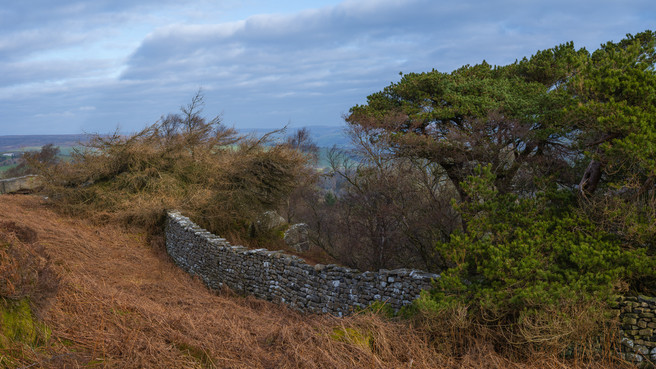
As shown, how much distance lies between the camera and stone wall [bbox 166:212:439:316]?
7.70 meters

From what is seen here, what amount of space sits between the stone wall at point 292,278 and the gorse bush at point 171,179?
9.36 ft

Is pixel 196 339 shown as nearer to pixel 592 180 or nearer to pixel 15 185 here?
pixel 592 180

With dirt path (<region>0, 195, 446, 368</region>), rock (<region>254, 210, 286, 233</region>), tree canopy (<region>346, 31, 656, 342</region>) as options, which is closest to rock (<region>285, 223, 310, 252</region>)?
rock (<region>254, 210, 286, 233</region>)

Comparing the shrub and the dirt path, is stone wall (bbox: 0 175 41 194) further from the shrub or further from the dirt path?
the shrub

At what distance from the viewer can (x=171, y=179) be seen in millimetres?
16625

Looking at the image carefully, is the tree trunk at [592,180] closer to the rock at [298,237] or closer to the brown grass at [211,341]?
the brown grass at [211,341]

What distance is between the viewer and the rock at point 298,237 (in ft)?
62.1

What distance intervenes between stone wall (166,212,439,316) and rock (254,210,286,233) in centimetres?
427

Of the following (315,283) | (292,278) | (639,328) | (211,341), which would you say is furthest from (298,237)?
(639,328)

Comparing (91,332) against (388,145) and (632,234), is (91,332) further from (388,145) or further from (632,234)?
(388,145)

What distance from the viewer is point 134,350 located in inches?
177

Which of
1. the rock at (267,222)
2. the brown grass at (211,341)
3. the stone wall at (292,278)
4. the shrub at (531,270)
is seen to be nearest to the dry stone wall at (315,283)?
the stone wall at (292,278)

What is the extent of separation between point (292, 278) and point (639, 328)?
6.24 m

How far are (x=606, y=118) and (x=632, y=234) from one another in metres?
1.75
